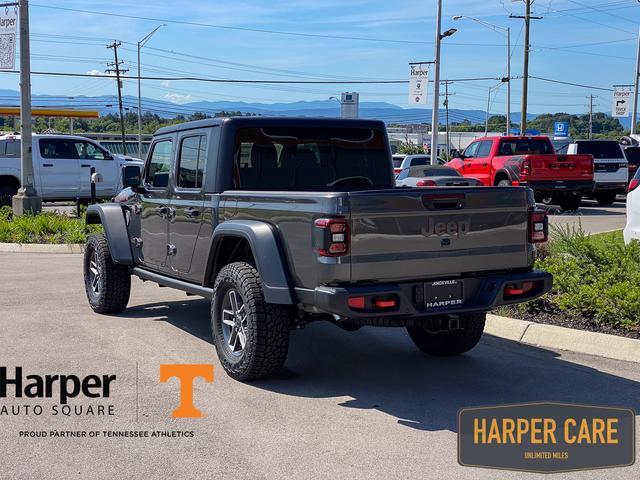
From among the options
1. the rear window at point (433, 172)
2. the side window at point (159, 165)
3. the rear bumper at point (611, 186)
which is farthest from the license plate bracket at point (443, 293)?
the rear bumper at point (611, 186)

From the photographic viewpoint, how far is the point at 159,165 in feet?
27.7

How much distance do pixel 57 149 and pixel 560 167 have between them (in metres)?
13.1

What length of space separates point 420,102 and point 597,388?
94.4 feet

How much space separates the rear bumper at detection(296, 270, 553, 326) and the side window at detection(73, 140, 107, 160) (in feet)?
59.0

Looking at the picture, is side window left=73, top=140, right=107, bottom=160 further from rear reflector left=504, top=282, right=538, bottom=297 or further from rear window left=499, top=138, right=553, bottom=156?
rear reflector left=504, top=282, right=538, bottom=297

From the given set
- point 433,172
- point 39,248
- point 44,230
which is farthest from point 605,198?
point 39,248

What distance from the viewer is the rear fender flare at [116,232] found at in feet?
28.8

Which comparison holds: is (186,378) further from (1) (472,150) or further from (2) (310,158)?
(1) (472,150)

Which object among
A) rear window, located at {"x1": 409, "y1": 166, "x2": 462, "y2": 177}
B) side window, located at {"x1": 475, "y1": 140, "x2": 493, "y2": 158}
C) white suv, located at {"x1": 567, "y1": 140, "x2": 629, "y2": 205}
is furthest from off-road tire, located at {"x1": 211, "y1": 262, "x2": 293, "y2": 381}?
white suv, located at {"x1": 567, "y1": 140, "x2": 629, "y2": 205}

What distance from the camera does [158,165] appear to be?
848 cm

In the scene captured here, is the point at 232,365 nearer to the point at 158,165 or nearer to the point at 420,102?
the point at 158,165

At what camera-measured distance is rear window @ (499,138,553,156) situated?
23.2 metres

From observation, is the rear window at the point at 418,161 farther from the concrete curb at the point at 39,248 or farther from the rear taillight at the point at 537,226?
the rear taillight at the point at 537,226

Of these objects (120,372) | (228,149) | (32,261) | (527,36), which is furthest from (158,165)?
(527,36)
